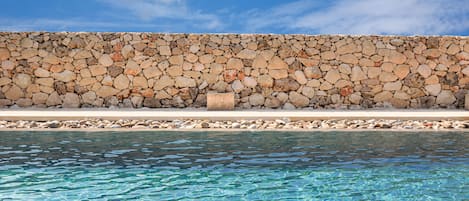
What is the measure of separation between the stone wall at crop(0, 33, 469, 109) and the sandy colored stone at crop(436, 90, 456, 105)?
2.27 meters

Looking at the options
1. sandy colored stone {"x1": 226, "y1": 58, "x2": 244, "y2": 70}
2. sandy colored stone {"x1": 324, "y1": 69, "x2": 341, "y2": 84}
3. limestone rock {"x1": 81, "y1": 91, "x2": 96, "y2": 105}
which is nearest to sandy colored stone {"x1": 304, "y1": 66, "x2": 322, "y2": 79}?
sandy colored stone {"x1": 324, "y1": 69, "x2": 341, "y2": 84}

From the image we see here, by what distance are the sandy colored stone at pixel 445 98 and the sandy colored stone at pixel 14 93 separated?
1016 centimetres

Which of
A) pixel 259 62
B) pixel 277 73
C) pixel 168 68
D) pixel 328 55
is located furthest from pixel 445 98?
pixel 168 68

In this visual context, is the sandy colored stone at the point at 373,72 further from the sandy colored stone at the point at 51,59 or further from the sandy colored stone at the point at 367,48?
the sandy colored stone at the point at 51,59

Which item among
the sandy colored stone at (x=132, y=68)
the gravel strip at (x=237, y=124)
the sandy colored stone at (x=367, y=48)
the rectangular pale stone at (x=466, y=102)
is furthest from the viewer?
the sandy colored stone at (x=367, y=48)

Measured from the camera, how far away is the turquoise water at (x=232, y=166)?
3.92 metres

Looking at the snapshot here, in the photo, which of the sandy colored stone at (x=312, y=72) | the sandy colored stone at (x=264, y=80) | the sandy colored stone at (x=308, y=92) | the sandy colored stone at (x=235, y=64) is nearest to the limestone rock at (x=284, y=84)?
the sandy colored stone at (x=264, y=80)

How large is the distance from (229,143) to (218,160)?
3.98 ft

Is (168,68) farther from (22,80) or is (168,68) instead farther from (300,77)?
(22,80)

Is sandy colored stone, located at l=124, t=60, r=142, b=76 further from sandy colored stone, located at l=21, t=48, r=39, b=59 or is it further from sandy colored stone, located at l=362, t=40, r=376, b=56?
sandy colored stone, located at l=362, t=40, r=376, b=56

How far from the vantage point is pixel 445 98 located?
40.5ft

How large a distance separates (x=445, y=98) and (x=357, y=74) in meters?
2.30

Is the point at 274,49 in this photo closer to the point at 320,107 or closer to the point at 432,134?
the point at 320,107

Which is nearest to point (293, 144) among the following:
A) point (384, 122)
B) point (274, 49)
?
point (384, 122)
